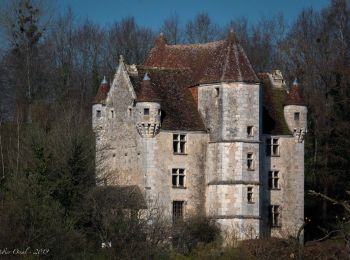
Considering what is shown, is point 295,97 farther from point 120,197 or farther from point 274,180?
point 120,197

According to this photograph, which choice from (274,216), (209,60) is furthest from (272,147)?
(209,60)

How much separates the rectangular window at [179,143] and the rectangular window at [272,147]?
4.31 metres

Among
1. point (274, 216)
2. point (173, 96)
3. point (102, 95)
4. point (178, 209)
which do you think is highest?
point (102, 95)

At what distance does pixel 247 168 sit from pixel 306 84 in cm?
1770

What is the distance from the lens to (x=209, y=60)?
60594mm

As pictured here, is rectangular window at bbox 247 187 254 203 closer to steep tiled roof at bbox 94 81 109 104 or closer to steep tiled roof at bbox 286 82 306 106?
steep tiled roof at bbox 286 82 306 106

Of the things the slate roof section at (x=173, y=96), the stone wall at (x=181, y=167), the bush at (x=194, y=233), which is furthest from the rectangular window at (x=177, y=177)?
the slate roof section at (x=173, y=96)

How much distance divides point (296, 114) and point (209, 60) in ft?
16.6

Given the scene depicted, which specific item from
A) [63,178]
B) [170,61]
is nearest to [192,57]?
[170,61]

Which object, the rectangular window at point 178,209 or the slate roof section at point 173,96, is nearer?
the rectangular window at point 178,209

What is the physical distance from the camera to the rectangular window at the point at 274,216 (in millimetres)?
60500

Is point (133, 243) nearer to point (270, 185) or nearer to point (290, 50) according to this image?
point (270, 185)

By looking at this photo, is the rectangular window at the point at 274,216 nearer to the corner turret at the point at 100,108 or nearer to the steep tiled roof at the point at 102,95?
the corner turret at the point at 100,108

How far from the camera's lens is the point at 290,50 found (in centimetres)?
7981
